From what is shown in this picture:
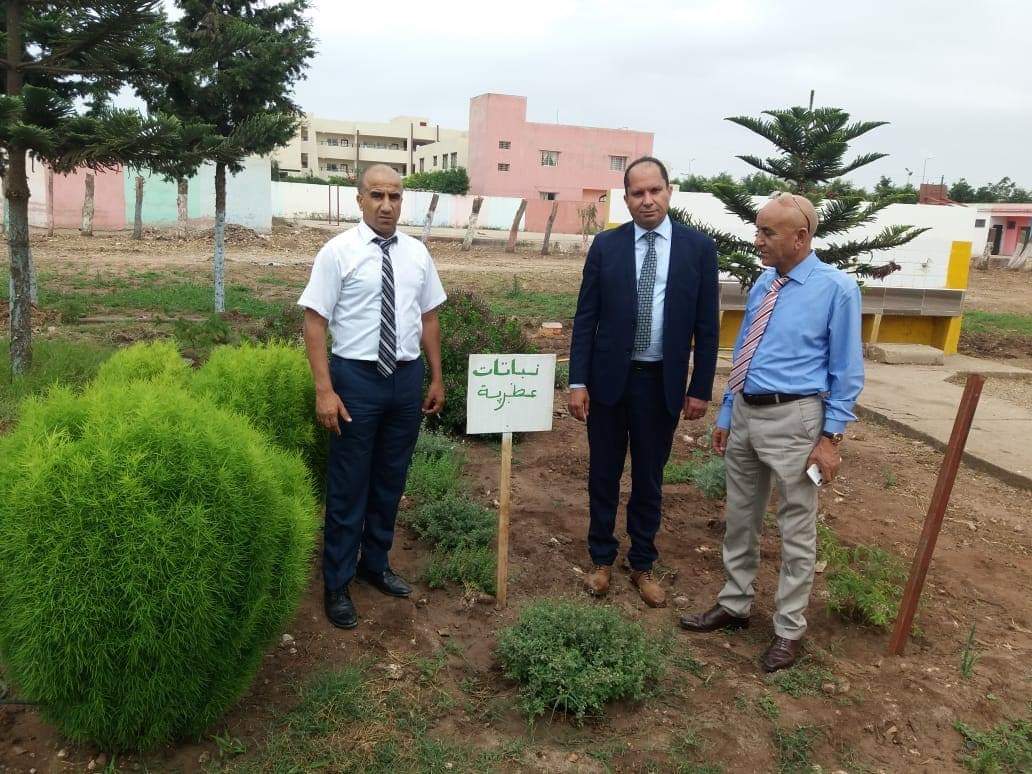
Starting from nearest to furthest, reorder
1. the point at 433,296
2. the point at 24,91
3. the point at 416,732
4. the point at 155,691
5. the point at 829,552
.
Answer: the point at 155,691
the point at 416,732
the point at 433,296
the point at 829,552
the point at 24,91

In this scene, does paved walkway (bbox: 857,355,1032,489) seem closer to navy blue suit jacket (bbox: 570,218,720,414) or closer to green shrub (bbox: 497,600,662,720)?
navy blue suit jacket (bbox: 570,218,720,414)

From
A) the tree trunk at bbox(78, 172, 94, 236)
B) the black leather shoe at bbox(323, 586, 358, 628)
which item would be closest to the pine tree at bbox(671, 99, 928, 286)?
the black leather shoe at bbox(323, 586, 358, 628)

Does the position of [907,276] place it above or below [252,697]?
above

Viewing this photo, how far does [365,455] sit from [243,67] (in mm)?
8654

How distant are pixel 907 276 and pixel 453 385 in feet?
25.8

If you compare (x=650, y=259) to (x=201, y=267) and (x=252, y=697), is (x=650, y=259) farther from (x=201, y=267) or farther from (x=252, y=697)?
(x=201, y=267)

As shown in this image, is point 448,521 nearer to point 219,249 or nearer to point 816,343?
point 816,343

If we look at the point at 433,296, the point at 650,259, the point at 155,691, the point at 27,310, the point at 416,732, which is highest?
the point at 650,259

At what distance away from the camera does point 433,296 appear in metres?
3.43

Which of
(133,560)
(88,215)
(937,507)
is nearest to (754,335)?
(937,507)

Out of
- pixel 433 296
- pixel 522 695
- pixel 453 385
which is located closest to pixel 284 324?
pixel 453 385

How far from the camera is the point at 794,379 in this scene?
307 cm

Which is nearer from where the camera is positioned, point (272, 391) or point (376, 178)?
point (376, 178)

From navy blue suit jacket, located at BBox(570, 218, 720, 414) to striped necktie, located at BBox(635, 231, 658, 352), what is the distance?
1.3 inches
